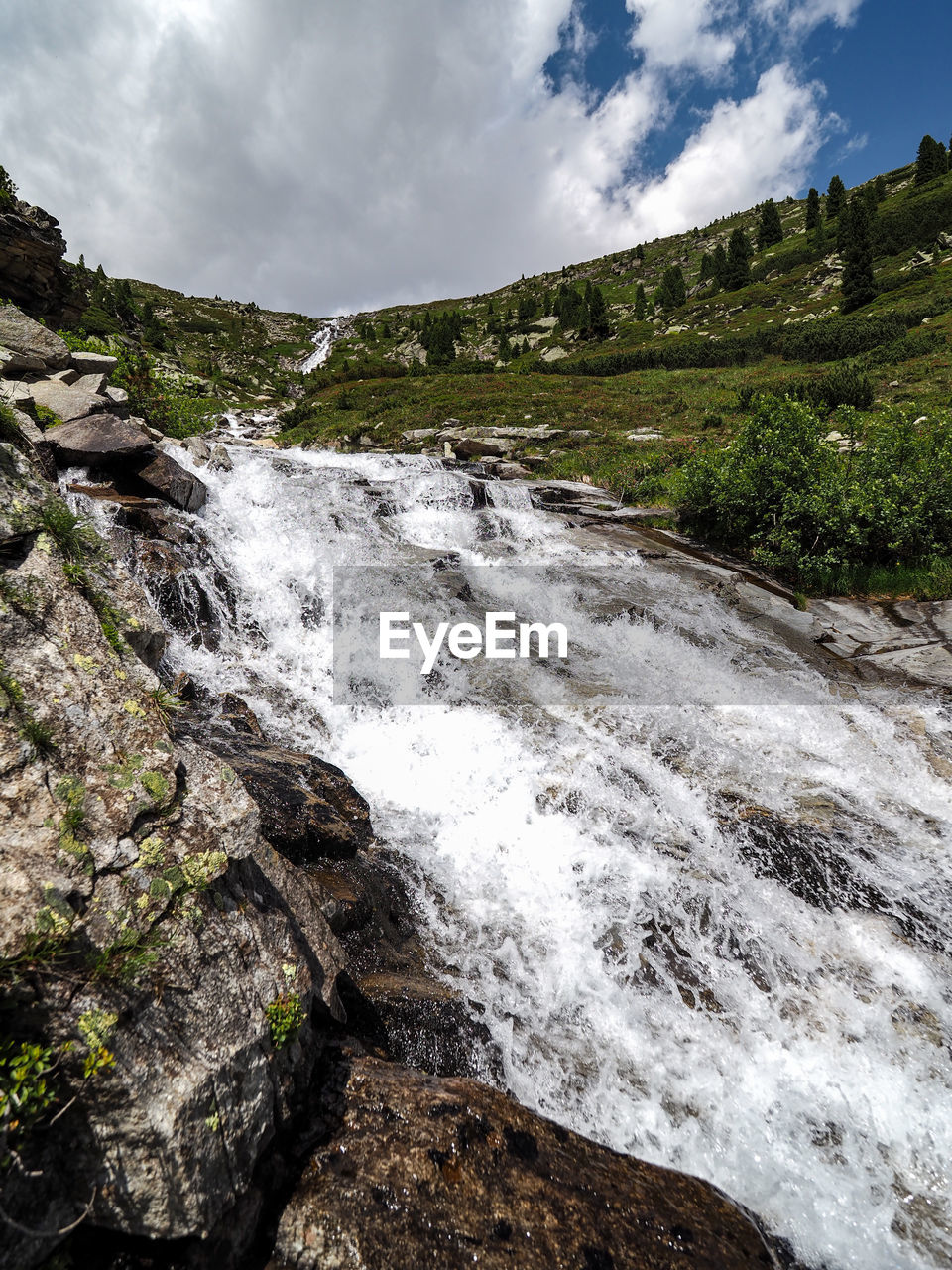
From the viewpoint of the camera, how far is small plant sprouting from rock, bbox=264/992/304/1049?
3455 mm

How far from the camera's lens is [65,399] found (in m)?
15.3

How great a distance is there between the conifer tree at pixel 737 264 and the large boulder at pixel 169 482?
97.2 m

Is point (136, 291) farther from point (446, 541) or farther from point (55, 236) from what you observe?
point (446, 541)

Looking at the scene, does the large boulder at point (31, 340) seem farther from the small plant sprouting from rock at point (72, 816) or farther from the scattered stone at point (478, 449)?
the small plant sprouting from rock at point (72, 816)

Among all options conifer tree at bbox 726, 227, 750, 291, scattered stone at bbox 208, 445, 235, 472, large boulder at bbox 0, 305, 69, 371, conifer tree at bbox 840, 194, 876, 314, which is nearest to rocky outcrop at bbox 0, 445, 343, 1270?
scattered stone at bbox 208, 445, 235, 472

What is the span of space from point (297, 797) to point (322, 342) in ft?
396

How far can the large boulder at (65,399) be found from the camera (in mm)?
14984

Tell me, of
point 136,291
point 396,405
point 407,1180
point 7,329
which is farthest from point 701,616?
point 136,291

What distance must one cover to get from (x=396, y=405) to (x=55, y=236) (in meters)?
21.5

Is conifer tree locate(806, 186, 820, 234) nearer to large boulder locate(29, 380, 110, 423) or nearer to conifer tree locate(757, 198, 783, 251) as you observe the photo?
conifer tree locate(757, 198, 783, 251)

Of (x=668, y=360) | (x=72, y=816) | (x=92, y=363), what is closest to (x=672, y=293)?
(x=668, y=360)

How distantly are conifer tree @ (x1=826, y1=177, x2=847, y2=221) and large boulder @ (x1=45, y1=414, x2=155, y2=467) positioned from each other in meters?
126

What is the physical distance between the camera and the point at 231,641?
12.1 meters

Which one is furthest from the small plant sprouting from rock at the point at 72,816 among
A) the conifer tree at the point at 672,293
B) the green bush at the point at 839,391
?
the conifer tree at the point at 672,293
